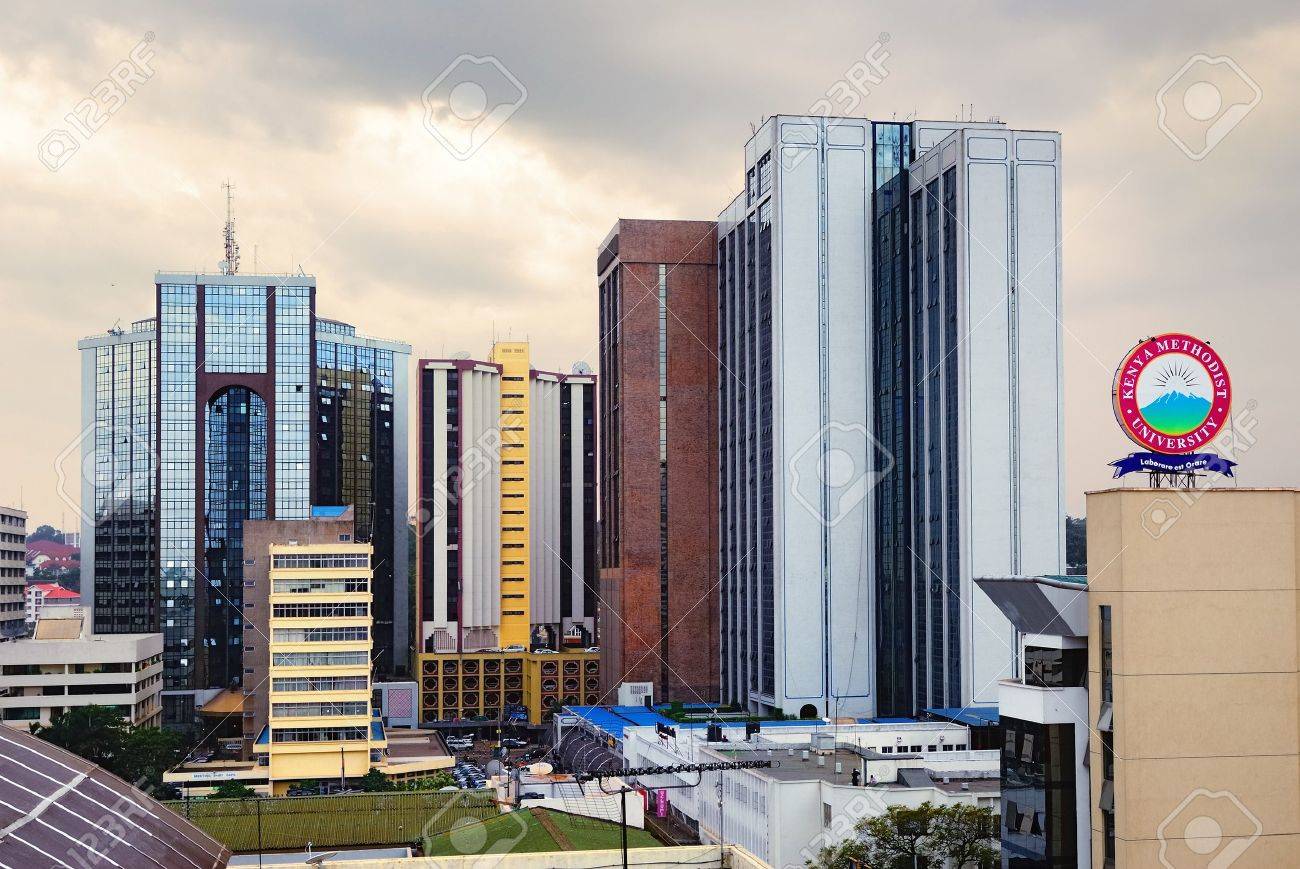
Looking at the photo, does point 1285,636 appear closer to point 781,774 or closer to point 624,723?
point 781,774

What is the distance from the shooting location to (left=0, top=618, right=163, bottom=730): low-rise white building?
7156 cm

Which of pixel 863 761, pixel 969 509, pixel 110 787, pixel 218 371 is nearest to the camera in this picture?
pixel 110 787

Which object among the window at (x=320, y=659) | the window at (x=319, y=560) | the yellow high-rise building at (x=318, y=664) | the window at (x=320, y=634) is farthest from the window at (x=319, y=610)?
the window at (x=319, y=560)

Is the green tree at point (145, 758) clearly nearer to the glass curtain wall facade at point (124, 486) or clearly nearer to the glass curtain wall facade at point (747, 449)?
the glass curtain wall facade at point (747, 449)

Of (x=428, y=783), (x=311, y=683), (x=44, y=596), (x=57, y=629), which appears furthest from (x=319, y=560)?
(x=44, y=596)

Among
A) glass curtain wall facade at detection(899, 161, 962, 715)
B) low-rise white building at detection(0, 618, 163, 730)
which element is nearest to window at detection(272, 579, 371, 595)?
low-rise white building at detection(0, 618, 163, 730)

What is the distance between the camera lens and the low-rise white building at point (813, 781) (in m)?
42.5

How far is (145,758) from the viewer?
2482 inches

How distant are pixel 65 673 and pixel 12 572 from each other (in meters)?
33.6

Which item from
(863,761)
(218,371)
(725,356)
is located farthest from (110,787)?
(218,371)

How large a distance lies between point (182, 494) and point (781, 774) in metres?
67.4

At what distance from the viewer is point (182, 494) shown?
333 feet

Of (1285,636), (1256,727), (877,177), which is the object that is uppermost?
(877,177)

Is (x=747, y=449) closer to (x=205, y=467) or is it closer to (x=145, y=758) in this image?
(x=145, y=758)
